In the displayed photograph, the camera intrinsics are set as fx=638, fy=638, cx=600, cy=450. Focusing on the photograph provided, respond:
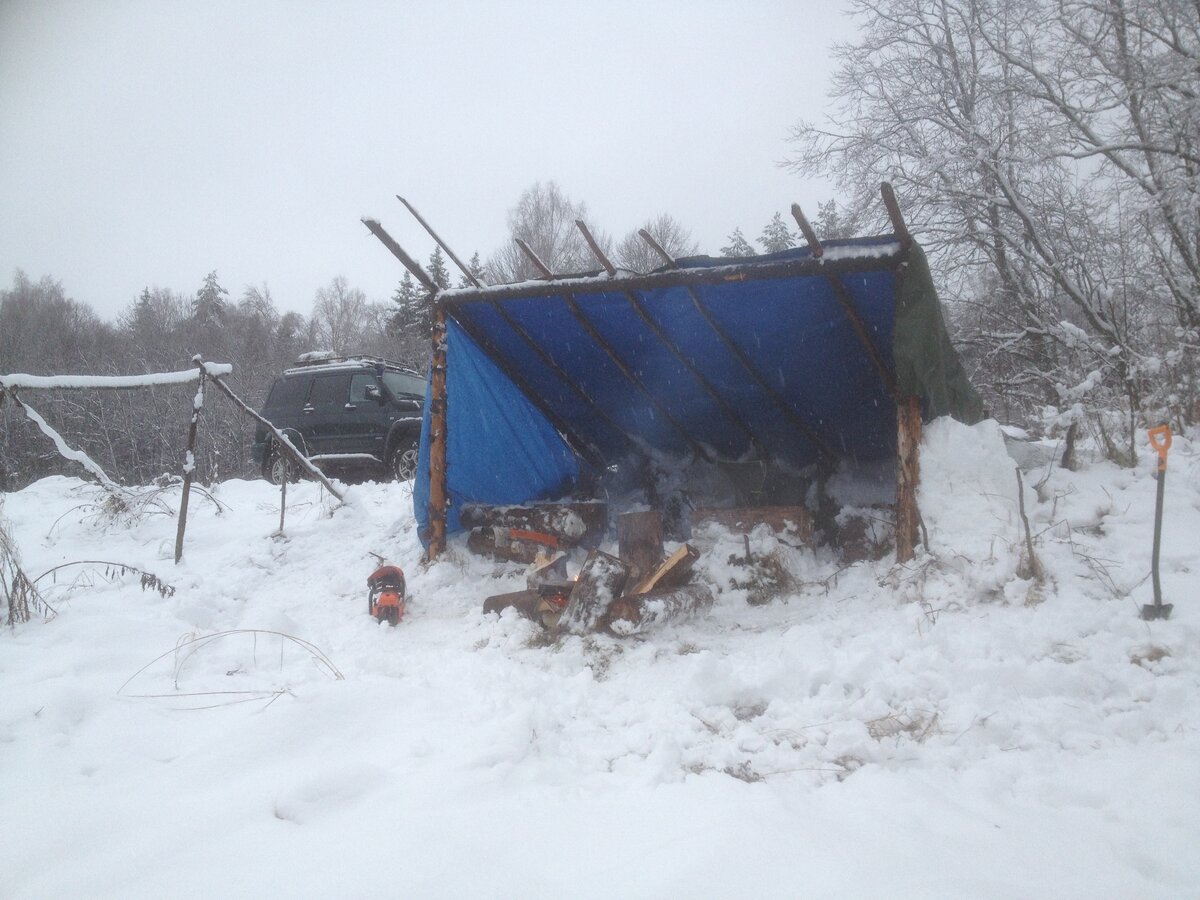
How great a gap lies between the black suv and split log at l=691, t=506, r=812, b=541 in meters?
5.26

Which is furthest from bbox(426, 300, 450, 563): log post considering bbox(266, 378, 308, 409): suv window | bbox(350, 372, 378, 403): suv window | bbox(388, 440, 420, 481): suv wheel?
bbox(266, 378, 308, 409): suv window

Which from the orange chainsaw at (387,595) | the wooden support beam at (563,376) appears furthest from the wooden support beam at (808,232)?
the orange chainsaw at (387,595)

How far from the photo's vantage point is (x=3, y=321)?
91.9ft

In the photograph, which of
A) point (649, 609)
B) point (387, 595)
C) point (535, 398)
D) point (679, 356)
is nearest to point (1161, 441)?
point (649, 609)

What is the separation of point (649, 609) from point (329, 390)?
769cm

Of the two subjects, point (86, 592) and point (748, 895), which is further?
point (86, 592)

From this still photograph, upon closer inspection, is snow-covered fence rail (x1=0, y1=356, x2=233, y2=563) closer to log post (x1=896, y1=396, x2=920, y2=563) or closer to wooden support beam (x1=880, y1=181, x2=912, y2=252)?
wooden support beam (x1=880, y1=181, x2=912, y2=252)

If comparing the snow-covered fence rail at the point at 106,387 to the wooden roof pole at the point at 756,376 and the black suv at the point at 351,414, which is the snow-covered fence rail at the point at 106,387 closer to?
the black suv at the point at 351,414

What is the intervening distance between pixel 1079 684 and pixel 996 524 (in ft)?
5.21

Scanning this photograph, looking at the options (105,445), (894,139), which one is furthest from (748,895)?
(105,445)

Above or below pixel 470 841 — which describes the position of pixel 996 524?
above

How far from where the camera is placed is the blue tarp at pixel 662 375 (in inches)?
195

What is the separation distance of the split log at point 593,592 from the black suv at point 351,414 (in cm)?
557

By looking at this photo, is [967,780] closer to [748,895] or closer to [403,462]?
[748,895]
